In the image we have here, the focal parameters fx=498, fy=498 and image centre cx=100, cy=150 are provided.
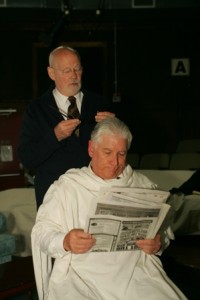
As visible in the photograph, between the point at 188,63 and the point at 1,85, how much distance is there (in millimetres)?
3461

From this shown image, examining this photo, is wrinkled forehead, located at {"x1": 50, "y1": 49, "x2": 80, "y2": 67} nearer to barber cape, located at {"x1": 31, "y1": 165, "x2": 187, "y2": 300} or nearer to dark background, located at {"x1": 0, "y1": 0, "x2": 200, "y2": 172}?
barber cape, located at {"x1": 31, "y1": 165, "x2": 187, "y2": 300}

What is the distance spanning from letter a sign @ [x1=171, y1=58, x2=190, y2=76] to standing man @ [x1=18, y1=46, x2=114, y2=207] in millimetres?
6771

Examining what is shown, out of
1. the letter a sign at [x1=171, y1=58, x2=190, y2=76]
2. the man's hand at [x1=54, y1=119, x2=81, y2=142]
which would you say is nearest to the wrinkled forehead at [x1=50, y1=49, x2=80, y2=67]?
the man's hand at [x1=54, y1=119, x2=81, y2=142]

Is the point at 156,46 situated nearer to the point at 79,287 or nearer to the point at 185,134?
the point at 185,134

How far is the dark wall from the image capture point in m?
9.01

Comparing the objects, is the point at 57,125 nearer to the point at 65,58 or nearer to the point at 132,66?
the point at 65,58

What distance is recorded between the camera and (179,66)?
360 inches

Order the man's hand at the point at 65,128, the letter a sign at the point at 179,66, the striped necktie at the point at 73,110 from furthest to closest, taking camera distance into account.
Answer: the letter a sign at the point at 179,66 < the striped necktie at the point at 73,110 < the man's hand at the point at 65,128

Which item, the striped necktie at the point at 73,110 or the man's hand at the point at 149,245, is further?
the striped necktie at the point at 73,110

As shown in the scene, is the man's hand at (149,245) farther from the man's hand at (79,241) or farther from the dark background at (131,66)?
the dark background at (131,66)

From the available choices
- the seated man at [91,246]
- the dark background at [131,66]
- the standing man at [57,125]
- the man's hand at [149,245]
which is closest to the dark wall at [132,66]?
the dark background at [131,66]

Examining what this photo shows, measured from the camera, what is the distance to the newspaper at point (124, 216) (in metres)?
1.82

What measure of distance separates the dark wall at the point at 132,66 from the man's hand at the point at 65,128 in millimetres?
6662

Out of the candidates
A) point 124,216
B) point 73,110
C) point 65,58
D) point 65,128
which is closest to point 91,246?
point 124,216
